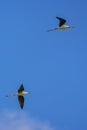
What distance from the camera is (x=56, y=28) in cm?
4300

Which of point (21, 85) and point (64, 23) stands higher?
point (64, 23)

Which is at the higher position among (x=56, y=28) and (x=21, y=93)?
(x=56, y=28)

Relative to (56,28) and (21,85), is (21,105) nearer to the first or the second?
(21,85)

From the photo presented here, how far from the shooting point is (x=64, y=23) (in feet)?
145

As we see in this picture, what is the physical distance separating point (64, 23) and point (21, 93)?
24.5ft

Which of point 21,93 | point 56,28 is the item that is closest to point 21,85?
point 21,93

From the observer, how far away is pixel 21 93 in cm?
4559

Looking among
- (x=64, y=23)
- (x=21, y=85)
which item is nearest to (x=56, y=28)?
(x=64, y=23)

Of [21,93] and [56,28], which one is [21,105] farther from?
[56,28]

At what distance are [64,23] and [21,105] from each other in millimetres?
8301

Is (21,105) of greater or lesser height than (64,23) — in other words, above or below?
below

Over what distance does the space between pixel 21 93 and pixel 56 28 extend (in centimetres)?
702

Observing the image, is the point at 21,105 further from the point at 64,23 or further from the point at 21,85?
the point at 64,23

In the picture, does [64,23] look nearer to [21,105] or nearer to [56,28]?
[56,28]
